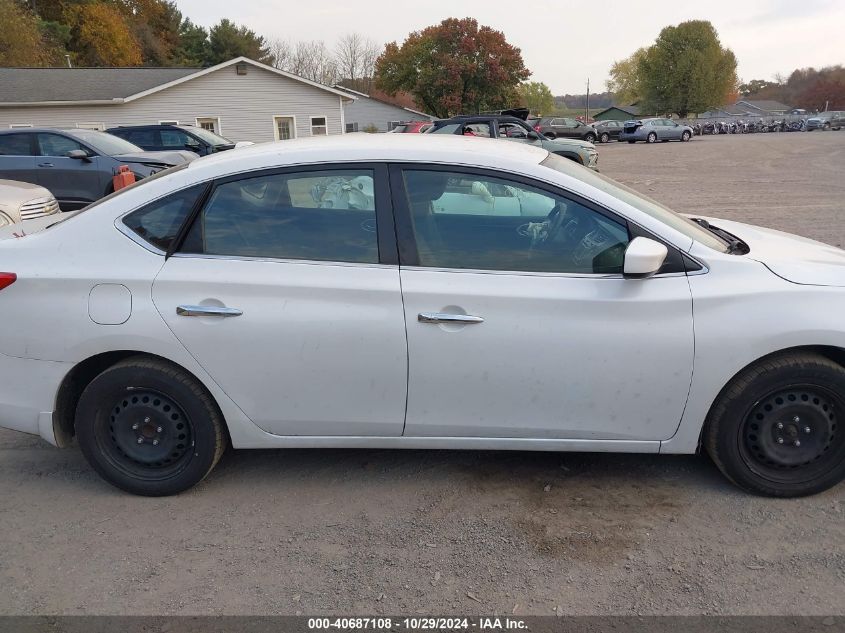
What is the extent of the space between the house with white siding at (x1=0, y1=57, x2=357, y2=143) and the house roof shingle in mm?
36

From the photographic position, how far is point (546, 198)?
313 centimetres

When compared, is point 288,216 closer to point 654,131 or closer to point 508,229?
point 508,229

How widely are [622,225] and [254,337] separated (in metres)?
1.74

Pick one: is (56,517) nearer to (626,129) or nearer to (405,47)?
(626,129)

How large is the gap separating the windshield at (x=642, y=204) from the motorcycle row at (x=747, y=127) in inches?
2363

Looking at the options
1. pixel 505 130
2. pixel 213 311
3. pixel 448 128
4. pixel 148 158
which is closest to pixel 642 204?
pixel 213 311

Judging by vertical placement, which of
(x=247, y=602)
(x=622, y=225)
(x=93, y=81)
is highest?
(x=93, y=81)

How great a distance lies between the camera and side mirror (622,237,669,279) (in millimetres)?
2852

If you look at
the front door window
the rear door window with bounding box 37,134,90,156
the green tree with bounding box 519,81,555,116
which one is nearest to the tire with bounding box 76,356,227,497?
the front door window

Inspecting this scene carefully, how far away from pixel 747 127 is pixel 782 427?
6764cm

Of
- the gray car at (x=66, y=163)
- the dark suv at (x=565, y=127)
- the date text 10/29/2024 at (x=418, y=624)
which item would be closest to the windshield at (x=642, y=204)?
the date text 10/29/2024 at (x=418, y=624)

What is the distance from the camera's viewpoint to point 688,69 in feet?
249

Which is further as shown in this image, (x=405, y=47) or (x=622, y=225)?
(x=405, y=47)

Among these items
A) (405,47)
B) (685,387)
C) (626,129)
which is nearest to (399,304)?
(685,387)
